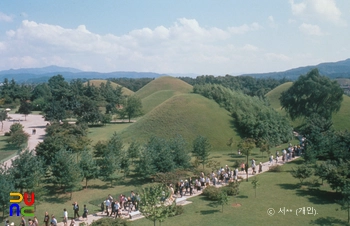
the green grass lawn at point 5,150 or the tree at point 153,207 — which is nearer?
the tree at point 153,207

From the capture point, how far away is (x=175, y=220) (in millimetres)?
20984

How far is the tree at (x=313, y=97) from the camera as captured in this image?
54.6 metres

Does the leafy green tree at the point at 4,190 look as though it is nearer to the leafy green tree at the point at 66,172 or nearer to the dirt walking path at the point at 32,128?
the leafy green tree at the point at 66,172

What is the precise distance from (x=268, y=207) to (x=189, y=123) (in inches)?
1156

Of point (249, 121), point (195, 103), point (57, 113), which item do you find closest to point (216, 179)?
point (249, 121)

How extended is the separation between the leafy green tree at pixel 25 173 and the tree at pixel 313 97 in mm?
46314

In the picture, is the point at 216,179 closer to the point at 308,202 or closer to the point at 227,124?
the point at 308,202

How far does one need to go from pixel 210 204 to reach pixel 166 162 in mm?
7936

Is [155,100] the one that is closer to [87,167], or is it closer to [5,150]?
[5,150]

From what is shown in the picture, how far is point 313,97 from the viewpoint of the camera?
184 feet

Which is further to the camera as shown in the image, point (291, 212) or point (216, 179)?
point (216, 179)

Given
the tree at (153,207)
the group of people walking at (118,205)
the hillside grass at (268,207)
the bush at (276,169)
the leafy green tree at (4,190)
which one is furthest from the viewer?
the bush at (276,169)
